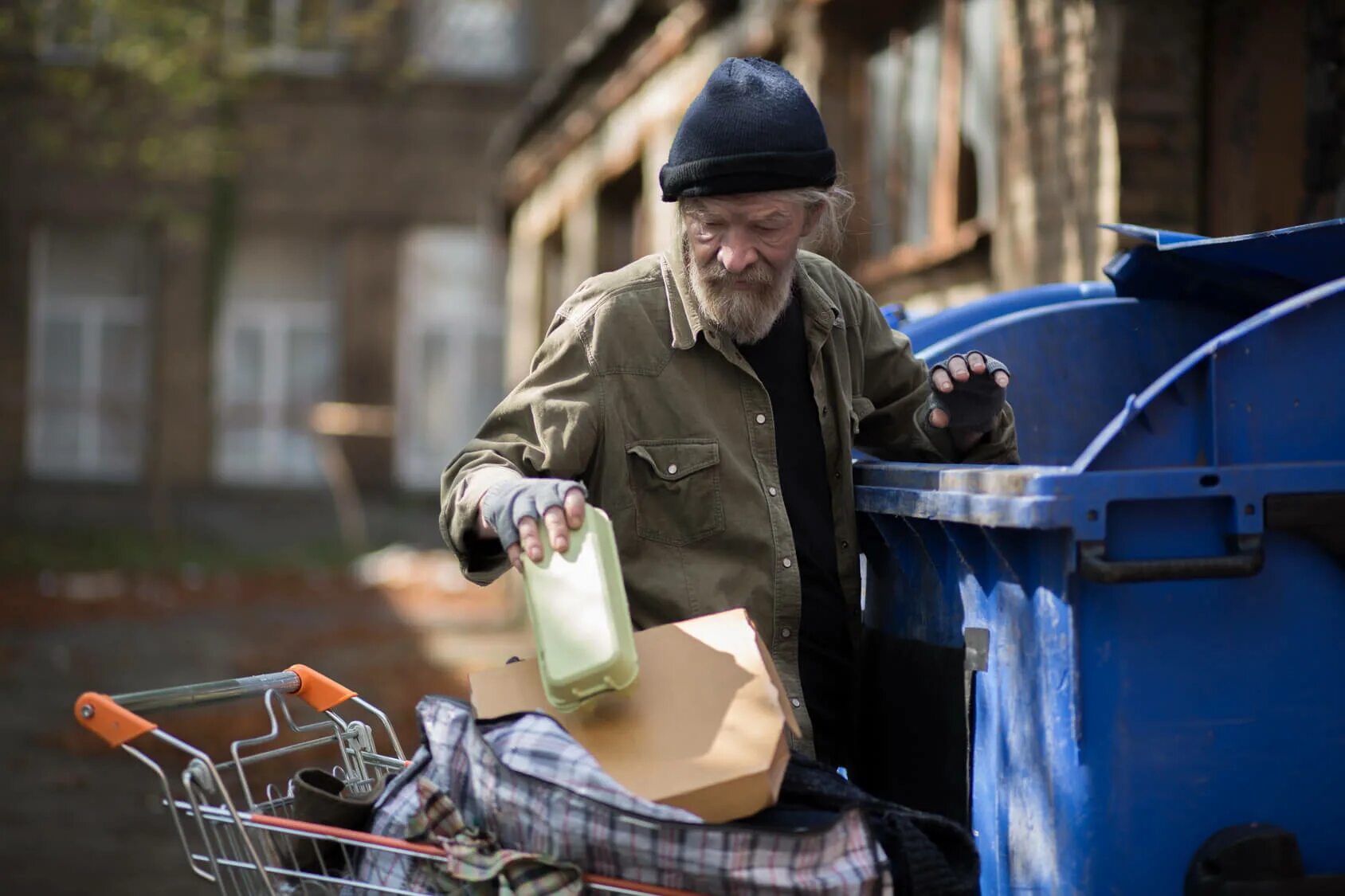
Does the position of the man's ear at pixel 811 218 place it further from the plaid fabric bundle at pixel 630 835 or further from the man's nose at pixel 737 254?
the plaid fabric bundle at pixel 630 835

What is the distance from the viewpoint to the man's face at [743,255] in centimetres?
264

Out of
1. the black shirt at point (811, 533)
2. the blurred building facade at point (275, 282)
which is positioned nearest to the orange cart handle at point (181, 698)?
the black shirt at point (811, 533)

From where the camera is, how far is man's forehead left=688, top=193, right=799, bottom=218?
2.62 meters

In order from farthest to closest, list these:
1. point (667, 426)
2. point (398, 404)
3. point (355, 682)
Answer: point (398, 404) < point (355, 682) < point (667, 426)

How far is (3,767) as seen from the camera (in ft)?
23.1

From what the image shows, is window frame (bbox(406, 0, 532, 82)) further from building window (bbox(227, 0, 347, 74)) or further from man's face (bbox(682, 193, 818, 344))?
man's face (bbox(682, 193, 818, 344))

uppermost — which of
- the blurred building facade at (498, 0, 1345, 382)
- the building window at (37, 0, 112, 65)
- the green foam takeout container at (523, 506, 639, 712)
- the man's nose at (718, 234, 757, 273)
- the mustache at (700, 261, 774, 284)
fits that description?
the building window at (37, 0, 112, 65)

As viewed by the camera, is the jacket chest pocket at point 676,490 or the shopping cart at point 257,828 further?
the jacket chest pocket at point 676,490

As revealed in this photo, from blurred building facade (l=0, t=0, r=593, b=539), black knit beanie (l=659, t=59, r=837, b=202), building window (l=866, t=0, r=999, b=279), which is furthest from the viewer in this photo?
blurred building facade (l=0, t=0, r=593, b=539)

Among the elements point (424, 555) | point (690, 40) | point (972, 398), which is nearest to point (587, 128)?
point (690, 40)

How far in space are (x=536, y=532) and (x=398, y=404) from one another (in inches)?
753

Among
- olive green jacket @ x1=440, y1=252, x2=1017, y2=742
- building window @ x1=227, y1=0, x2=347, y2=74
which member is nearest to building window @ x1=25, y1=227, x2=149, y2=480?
building window @ x1=227, y1=0, x2=347, y2=74

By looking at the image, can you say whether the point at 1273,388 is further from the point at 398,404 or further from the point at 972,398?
the point at 398,404

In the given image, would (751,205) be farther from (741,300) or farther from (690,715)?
(690,715)
